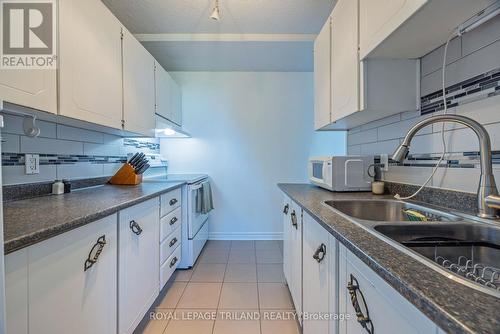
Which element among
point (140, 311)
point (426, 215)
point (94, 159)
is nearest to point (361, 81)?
point (426, 215)

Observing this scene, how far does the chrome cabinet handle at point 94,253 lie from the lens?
1000 mm

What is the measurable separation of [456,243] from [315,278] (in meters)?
0.57

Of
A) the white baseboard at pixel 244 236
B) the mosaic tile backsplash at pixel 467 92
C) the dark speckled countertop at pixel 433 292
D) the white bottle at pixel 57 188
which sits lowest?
the white baseboard at pixel 244 236

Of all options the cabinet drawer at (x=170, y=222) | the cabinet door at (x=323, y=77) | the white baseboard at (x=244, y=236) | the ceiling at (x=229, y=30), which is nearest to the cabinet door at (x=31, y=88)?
the cabinet drawer at (x=170, y=222)

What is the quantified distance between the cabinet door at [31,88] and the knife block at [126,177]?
40.0 inches

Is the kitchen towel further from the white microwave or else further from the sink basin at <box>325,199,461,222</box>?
the sink basin at <box>325,199,461,222</box>

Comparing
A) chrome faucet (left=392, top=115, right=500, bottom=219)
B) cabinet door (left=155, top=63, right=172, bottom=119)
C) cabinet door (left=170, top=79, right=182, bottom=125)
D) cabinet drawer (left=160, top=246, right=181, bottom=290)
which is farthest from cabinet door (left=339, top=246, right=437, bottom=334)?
cabinet door (left=170, top=79, right=182, bottom=125)

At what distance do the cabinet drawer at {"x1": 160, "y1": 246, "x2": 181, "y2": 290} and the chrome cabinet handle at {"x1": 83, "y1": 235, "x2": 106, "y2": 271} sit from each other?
35.4 inches

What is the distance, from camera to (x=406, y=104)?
1419 millimetres

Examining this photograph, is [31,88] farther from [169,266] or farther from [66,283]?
[169,266]

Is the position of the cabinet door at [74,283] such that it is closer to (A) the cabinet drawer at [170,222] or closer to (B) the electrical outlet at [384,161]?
(A) the cabinet drawer at [170,222]

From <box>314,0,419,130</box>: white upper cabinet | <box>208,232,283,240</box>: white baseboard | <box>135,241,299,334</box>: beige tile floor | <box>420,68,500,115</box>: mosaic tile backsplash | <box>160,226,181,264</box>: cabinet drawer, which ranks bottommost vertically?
<box>135,241,299,334</box>: beige tile floor

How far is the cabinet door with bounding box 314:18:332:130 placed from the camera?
1.86 meters

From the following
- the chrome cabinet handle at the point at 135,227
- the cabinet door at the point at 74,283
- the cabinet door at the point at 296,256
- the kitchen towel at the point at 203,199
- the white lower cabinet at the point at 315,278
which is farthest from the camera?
the kitchen towel at the point at 203,199
